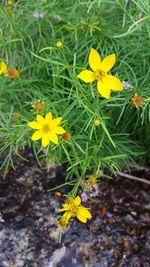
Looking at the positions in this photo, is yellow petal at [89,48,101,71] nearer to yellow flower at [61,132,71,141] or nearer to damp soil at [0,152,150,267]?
yellow flower at [61,132,71,141]

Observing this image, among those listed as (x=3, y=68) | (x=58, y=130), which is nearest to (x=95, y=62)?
(x=58, y=130)

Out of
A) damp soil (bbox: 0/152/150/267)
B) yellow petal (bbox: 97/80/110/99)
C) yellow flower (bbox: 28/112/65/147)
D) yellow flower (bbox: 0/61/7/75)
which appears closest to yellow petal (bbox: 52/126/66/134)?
yellow flower (bbox: 28/112/65/147)

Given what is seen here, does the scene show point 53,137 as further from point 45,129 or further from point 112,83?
point 112,83

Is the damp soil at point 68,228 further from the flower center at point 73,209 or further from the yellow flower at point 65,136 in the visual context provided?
the yellow flower at point 65,136

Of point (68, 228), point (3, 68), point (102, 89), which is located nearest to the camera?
point (102, 89)

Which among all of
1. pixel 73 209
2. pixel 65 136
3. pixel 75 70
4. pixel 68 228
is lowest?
pixel 68 228

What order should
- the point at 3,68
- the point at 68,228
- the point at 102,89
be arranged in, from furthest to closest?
the point at 68,228 → the point at 3,68 → the point at 102,89

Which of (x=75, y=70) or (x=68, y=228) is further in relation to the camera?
(x=68, y=228)
